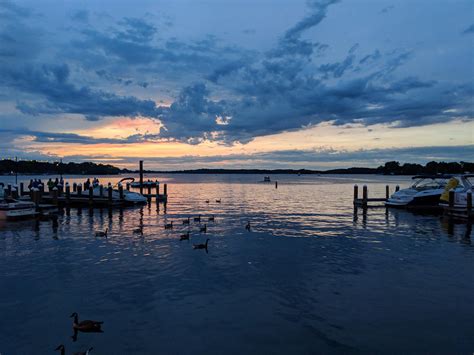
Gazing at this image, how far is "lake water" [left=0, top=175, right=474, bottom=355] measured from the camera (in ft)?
29.8

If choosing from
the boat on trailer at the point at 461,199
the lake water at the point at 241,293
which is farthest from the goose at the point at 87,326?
the boat on trailer at the point at 461,199

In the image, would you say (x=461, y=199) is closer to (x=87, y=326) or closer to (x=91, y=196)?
(x=87, y=326)

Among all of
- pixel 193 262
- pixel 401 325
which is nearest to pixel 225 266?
pixel 193 262

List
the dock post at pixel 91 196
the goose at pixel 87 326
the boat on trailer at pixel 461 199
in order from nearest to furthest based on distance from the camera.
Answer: the goose at pixel 87 326 → the boat on trailer at pixel 461 199 → the dock post at pixel 91 196

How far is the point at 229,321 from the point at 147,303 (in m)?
3.00

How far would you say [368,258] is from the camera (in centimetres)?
1719

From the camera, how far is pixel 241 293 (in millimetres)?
12406

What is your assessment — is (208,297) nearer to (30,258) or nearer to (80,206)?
(30,258)

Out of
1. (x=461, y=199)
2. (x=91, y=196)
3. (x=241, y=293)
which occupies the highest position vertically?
(x=461, y=199)

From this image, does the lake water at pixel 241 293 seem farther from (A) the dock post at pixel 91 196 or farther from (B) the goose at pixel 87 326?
(A) the dock post at pixel 91 196

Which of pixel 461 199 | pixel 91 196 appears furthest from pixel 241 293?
pixel 91 196

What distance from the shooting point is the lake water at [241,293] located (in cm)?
909

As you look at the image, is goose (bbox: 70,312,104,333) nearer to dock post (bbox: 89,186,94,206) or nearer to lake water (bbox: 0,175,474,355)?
lake water (bbox: 0,175,474,355)

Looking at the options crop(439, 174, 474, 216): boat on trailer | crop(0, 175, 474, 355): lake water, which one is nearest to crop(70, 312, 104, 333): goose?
crop(0, 175, 474, 355): lake water
